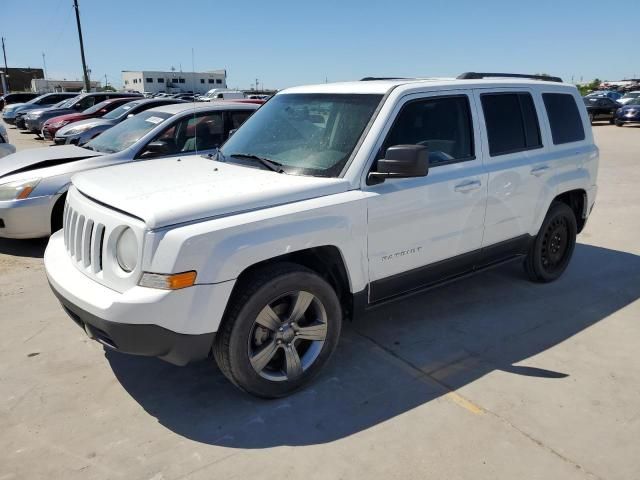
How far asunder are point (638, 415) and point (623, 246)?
394 centimetres

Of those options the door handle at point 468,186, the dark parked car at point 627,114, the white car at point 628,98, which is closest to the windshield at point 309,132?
the door handle at point 468,186

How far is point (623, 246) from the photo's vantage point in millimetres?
6508

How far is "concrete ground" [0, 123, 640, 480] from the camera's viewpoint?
8.98 feet

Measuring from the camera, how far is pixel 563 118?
5.01 m

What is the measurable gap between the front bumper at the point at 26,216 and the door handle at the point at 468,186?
4.39 m

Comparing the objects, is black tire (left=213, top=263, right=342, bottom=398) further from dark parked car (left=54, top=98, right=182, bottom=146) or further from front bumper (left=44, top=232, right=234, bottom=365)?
dark parked car (left=54, top=98, right=182, bottom=146)

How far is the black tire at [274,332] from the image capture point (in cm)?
299

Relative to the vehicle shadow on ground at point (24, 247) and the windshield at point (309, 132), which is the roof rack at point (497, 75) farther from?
the vehicle shadow on ground at point (24, 247)

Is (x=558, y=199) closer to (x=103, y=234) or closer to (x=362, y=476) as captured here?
(x=362, y=476)

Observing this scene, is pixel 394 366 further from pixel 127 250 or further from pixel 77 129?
pixel 77 129

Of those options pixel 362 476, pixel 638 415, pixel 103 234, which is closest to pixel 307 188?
pixel 103 234

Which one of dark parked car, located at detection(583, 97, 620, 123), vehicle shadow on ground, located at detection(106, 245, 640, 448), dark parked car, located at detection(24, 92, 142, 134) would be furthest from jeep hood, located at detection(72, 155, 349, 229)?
dark parked car, located at detection(583, 97, 620, 123)

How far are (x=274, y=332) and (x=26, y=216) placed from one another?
4014 millimetres

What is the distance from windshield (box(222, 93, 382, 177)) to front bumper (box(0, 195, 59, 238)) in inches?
110
